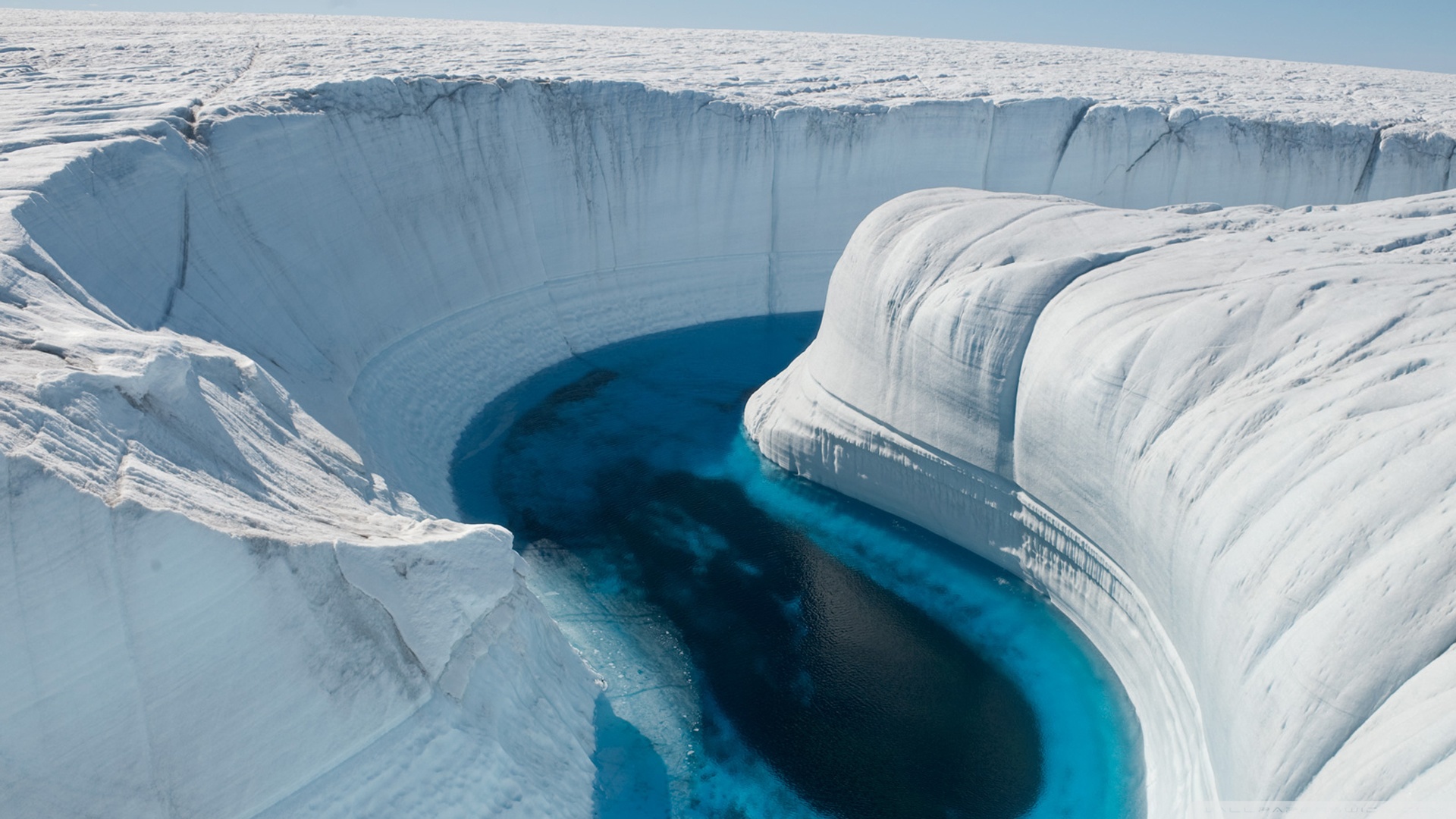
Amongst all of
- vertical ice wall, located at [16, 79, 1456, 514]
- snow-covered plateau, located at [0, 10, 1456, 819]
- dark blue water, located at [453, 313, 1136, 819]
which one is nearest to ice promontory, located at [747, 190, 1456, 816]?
snow-covered plateau, located at [0, 10, 1456, 819]

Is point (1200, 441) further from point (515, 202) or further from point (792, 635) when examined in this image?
point (515, 202)

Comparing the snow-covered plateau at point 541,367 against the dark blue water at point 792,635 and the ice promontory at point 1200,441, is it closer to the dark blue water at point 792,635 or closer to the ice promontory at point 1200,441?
the ice promontory at point 1200,441

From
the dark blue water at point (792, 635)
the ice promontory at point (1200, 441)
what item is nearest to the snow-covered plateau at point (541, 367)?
the ice promontory at point (1200, 441)

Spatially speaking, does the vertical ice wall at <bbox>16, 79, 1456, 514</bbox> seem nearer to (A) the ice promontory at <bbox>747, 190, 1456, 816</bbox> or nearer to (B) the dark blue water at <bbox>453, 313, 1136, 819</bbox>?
(B) the dark blue water at <bbox>453, 313, 1136, 819</bbox>

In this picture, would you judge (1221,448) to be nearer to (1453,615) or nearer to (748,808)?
(1453,615)

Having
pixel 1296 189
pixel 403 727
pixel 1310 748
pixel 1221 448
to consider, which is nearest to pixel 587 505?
pixel 403 727
